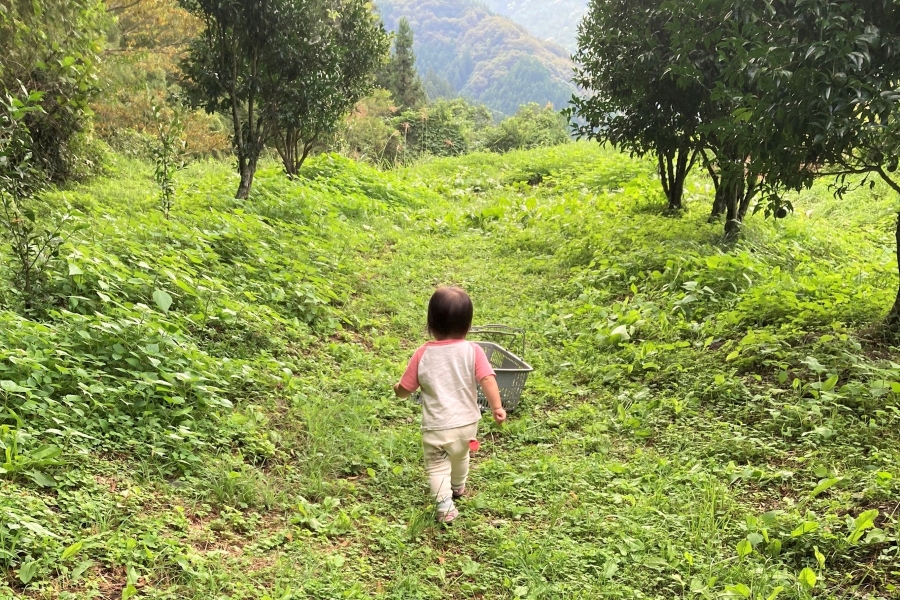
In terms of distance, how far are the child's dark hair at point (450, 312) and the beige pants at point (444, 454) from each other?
20.3 inches

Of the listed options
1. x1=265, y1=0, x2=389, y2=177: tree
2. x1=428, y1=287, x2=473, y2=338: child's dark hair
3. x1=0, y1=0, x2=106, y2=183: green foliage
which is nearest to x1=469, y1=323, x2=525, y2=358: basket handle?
x1=428, y1=287, x2=473, y2=338: child's dark hair

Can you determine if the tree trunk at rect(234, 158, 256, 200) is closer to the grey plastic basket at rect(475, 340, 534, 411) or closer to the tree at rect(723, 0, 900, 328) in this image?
the grey plastic basket at rect(475, 340, 534, 411)

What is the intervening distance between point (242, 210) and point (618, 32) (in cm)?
574

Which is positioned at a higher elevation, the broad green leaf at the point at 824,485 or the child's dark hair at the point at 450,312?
the child's dark hair at the point at 450,312

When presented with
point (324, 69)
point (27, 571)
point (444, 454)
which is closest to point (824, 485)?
point (444, 454)

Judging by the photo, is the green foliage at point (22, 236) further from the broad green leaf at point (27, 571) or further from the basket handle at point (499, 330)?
the basket handle at point (499, 330)

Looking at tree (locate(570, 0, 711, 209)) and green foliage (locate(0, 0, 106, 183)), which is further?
tree (locate(570, 0, 711, 209))

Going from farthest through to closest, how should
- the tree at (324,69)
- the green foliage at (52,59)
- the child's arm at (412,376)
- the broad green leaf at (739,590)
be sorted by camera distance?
1. the tree at (324,69)
2. the green foliage at (52,59)
3. the child's arm at (412,376)
4. the broad green leaf at (739,590)

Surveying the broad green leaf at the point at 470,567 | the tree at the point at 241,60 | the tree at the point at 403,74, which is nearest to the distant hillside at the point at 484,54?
the tree at the point at 403,74

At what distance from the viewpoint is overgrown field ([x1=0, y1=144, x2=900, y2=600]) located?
2.45 meters

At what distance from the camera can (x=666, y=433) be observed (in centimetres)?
377

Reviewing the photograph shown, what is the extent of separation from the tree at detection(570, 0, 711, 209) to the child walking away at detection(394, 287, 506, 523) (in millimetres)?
5001

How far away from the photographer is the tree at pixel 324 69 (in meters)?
8.73

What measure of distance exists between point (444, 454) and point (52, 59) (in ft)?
24.3
